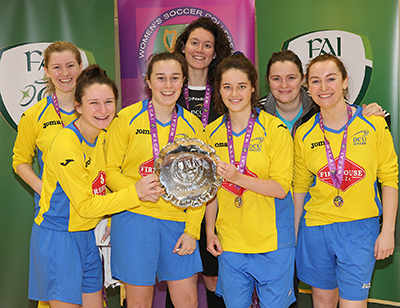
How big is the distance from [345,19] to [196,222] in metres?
3.01

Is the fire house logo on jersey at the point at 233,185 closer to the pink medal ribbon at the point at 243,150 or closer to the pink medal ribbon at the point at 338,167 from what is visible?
the pink medal ribbon at the point at 243,150

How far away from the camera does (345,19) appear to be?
13.8 feet

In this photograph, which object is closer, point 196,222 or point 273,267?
point 273,267

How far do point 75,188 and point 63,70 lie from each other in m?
1.26

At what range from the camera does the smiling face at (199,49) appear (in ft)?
10.9

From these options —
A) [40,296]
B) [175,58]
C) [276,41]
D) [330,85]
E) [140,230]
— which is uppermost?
[276,41]

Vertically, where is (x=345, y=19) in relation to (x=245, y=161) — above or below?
above

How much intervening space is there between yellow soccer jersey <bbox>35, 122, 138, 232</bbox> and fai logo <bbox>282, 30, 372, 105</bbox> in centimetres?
277

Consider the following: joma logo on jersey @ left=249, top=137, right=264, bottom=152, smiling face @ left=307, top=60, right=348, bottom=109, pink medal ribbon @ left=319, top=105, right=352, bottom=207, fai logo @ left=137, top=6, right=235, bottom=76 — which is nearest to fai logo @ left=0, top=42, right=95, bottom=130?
fai logo @ left=137, top=6, right=235, bottom=76

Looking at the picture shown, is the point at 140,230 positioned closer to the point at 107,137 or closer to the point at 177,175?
the point at 177,175

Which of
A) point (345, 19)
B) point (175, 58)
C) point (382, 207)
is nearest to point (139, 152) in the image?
point (175, 58)

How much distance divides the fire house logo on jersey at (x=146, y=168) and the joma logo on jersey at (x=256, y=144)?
0.69 metres

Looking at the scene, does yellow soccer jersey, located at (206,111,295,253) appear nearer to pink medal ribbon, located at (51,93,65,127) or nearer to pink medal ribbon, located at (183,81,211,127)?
pink medal ribbon, located at (183,81,211,127)

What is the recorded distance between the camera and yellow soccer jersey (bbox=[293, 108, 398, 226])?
8.55ft
